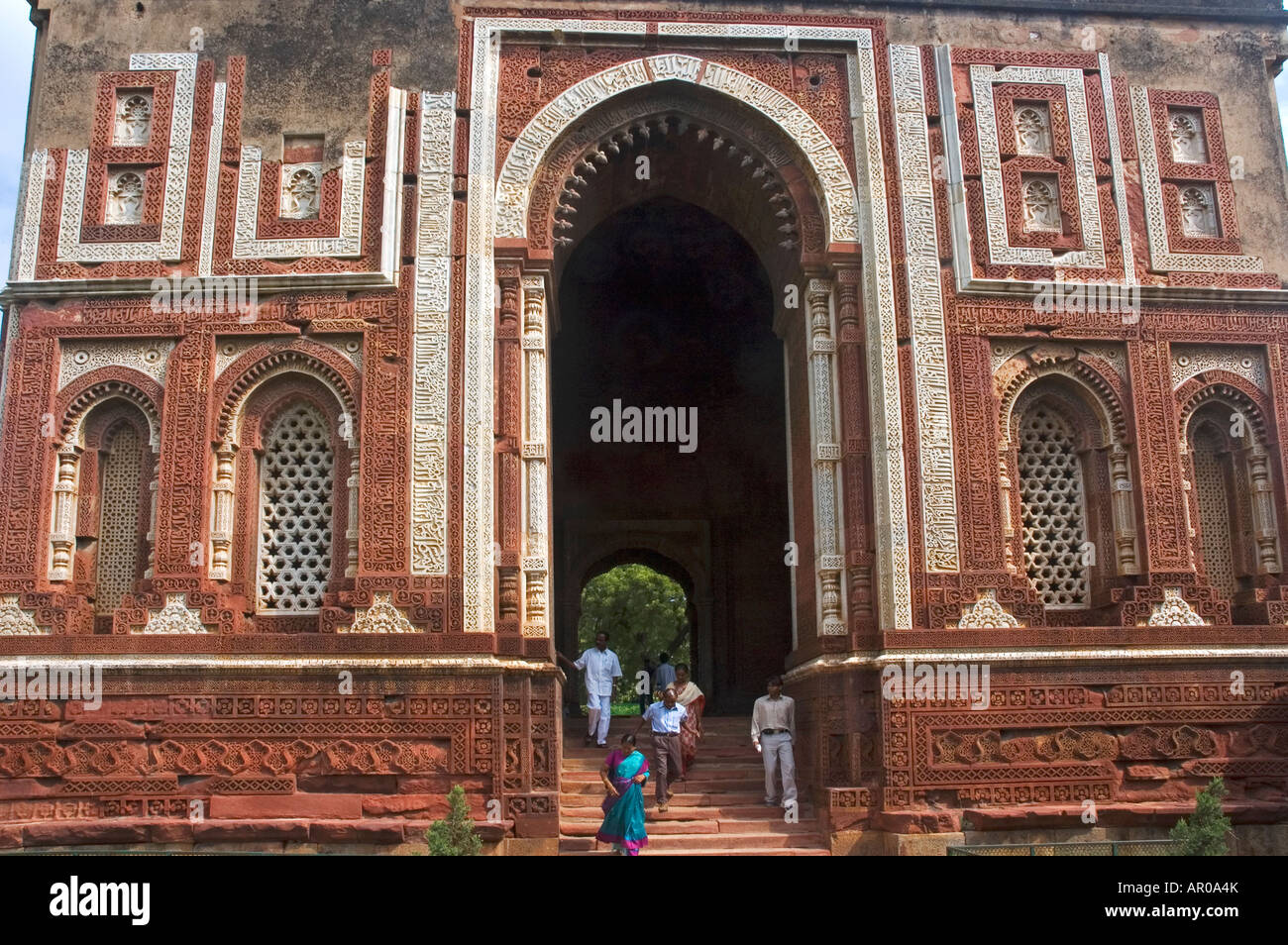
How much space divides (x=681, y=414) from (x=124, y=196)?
854 centimetres

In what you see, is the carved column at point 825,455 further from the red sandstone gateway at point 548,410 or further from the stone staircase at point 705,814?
the stone staircase at point 705,814

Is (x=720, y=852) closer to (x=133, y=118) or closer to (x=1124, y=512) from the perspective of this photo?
(x=1124, y=512)

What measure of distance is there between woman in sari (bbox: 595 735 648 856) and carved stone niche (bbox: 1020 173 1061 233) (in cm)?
627

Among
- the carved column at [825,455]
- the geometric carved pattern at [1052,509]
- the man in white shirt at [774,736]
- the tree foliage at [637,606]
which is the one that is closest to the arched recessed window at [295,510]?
the man in white shirt at [774,736]

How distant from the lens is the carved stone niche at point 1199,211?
1177 centimetres

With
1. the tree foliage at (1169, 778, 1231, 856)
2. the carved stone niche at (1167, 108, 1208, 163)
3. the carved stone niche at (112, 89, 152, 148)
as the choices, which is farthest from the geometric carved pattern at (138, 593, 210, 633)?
the carved stone niche at (1167, 108, 1208, 163)

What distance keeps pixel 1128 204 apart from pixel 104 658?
1000 cm

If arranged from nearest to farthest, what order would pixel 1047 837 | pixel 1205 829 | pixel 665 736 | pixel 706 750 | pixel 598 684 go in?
pixel 1205 829, pixel 1047 837, pixel 665 736, pixel 598 684, pixel 706 750

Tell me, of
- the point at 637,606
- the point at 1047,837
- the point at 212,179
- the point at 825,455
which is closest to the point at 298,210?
the point at 212,179

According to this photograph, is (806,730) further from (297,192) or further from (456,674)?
(297,192)

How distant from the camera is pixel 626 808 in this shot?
29.5ft

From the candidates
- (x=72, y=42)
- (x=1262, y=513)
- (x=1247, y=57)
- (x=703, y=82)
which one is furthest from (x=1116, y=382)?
(x=72, y=42)

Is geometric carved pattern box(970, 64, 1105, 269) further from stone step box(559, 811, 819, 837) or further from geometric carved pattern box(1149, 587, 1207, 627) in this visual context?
stone step box(559, 811, 819, 837)

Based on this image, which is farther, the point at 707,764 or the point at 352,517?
the point at 707,764
